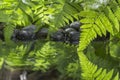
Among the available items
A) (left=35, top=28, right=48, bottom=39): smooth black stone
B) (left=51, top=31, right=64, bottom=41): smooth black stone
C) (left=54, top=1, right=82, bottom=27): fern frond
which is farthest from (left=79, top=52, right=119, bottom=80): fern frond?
(left=35, top=28, right=48, bottom=39): smooth black stone

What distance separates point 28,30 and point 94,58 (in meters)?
1.24

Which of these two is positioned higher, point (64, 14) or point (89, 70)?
point (64, 14)

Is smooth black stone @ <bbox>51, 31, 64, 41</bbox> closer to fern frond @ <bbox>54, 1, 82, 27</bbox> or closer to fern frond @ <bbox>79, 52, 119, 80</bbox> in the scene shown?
fern frond @ <bbox>54, 1, 82, 27</bbox>

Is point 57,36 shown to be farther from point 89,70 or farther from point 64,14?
point 89,70

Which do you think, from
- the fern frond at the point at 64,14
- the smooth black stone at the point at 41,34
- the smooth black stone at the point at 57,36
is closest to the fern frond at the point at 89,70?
the fern frond at the point at 64,14

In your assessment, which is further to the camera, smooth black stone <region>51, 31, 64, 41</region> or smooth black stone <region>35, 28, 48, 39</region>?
smooth black stone <region>35, 28, 48, 39</region>

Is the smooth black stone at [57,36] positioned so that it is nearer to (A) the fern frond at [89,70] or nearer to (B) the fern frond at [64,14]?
(B) the fern frond at [64,14]

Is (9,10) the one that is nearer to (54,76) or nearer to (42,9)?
(42,9)

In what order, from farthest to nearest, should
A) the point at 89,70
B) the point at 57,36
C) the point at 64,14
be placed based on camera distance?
the point at 57,36
the point at 64,14
the point at 89,70

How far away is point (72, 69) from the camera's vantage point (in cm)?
137

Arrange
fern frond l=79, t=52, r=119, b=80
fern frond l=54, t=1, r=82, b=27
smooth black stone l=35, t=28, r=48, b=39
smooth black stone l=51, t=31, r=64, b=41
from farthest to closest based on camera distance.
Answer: smooth black stone l=35, t=28, r=48, b=39 → smooth black stone l=51, t=31, r=64, b=41 → fern frond l=54, t=1, r=82, b=27 → fern frond l=79, t=52, r=119, b=80

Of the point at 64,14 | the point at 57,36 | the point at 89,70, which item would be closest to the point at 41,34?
the point at 57,36

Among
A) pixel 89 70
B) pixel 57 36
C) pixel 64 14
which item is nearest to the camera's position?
pixel 89 70

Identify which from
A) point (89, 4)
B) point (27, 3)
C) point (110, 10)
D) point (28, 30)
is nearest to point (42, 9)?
point (27, 3)
